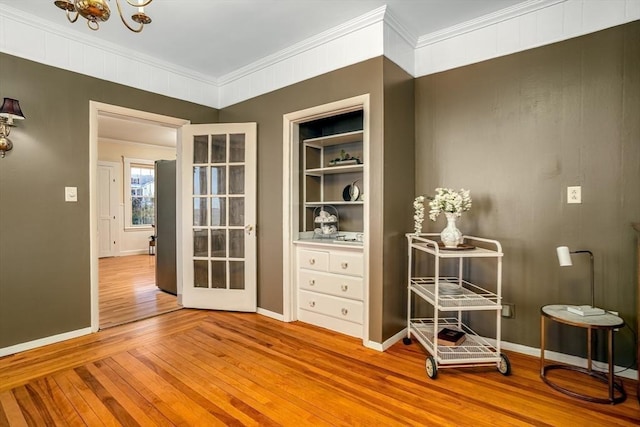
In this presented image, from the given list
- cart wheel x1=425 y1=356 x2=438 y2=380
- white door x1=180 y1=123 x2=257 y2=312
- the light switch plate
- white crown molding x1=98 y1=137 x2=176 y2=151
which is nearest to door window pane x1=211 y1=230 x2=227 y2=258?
white door x1=180 y1=123 x2=257 y2=312

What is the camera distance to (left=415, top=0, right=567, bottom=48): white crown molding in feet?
8.33

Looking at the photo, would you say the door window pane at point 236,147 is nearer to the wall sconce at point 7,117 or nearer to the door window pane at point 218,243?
the door window pane at point 218,243

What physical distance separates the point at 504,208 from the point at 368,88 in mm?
1504

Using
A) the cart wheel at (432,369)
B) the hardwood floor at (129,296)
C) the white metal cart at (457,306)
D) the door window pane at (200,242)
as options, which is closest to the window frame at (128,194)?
the hardwood floor at (129,296)

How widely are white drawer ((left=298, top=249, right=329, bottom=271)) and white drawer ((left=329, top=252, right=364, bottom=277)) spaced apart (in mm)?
70

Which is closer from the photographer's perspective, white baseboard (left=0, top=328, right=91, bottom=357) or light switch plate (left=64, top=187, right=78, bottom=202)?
white baseboard (left=0, top=328, right=91, bottom=357)

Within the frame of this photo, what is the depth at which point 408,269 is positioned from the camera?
9.88ft

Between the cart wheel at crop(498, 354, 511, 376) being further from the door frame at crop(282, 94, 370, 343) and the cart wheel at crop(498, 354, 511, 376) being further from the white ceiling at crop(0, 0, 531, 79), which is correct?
the white ceiling at crop(0, 0, 531, 79)

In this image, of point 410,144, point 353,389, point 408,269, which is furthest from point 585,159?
point 353,389

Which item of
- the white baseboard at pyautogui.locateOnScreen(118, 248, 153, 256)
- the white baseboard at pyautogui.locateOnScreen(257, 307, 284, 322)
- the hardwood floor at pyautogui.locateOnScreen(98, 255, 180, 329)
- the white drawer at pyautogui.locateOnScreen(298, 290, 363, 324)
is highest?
the white drawer at pyautogui.locateOnScreen(298, 290, 363, 324)

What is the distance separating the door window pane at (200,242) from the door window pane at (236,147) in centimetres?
89

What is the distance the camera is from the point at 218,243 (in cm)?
380

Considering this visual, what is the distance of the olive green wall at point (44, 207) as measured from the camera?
268 centimetres

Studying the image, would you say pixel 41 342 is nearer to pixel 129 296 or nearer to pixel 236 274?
pixel 129 296
